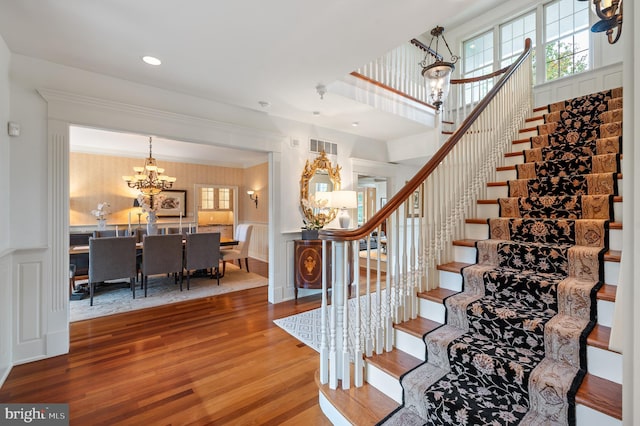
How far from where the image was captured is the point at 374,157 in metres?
5.20

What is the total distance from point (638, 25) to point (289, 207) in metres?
3.78

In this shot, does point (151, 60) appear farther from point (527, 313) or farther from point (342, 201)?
point (527, 313)

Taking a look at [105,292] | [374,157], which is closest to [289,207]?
[374,157]

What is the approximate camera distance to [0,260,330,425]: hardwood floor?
183 cm

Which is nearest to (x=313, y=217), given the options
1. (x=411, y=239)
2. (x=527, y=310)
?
(x=411, y=239)

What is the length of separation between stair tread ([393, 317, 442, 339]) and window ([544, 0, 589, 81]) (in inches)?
198

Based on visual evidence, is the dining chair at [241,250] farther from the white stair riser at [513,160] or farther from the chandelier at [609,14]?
the chandelier at [609,14]

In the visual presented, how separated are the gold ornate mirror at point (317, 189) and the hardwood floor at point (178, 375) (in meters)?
1.61

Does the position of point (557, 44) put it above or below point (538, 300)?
above

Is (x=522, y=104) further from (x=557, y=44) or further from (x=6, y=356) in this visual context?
(x=6, y=356)

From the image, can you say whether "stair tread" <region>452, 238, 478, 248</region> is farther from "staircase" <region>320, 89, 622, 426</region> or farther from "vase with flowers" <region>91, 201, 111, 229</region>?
"vase with flowers" <region>91, 201, 111, 229</region>

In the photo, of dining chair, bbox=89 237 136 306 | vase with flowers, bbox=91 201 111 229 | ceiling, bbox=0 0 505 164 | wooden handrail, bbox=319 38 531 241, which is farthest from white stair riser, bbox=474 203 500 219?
vase with flowers, bbox=91 201 111 229

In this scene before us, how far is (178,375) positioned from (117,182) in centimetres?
591

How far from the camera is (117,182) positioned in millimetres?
6480
